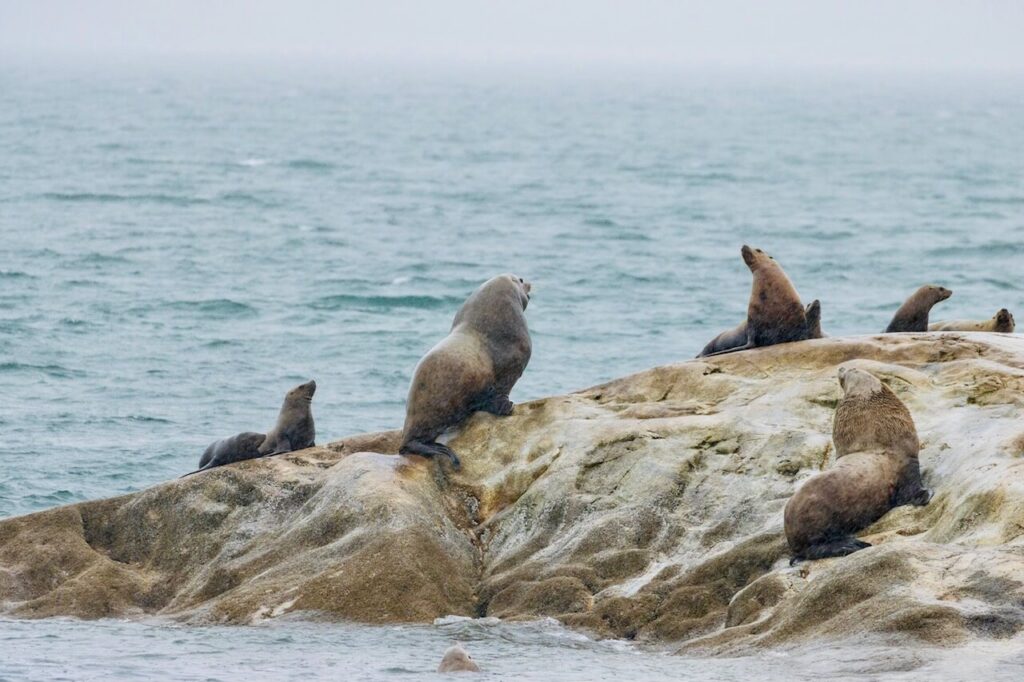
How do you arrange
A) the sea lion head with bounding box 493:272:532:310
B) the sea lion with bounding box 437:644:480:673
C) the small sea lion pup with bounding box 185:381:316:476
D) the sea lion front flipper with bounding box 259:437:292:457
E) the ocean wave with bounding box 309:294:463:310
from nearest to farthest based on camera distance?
1. the sea lion with bounding box 437:644:480:673
2. the sea lion head with bounding box 493:272:532:310
3. the small sea lion pup with bounding box 185:381:316:476
4. the sea lion front flipper with bounding box 259:437:292:457
5. the ocean wave with bounding box 309:294:463:310

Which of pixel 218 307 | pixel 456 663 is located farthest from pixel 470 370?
pixel 218 307

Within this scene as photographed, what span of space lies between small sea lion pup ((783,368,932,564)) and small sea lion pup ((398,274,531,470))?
3093mm

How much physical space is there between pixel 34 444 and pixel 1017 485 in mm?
14515

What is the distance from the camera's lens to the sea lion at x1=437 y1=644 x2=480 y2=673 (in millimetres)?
9758

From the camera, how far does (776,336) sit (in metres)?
14.6

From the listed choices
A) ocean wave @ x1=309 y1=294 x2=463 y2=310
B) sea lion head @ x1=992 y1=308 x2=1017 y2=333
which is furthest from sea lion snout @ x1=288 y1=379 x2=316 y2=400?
ocean wave @ x1=309 y1=294 x2=463 y2=310

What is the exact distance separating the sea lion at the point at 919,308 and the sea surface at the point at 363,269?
20.3ft

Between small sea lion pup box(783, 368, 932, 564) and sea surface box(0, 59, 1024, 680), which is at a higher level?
small sea lion pup box(783, 368, 932, 564)

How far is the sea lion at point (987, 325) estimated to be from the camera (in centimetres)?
1516

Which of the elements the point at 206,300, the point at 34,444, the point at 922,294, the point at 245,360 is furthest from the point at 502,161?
the point at 922,294

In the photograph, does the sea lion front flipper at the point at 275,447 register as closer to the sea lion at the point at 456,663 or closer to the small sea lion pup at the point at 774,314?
the small sea lion pup at the point at 774,314

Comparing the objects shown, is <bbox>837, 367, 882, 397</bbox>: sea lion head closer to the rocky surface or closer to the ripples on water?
the rocky surface

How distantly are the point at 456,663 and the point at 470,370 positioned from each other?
4.08 meters

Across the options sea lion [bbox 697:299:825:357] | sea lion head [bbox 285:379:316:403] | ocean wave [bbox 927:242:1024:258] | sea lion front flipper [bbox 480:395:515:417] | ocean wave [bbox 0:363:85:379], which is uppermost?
sea lion [bbox 697:299:825:357]
